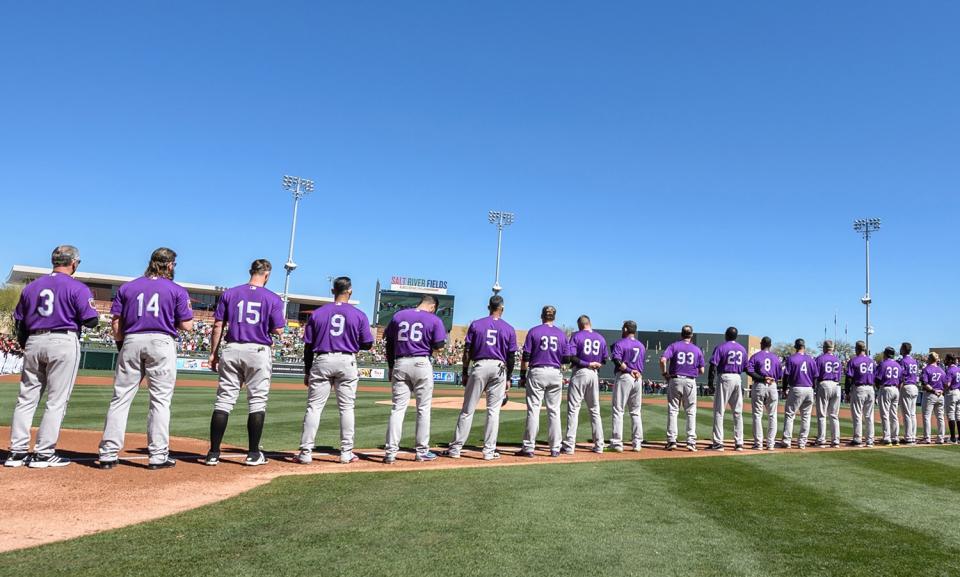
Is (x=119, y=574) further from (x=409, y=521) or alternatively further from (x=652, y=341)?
(x=652, y=341)

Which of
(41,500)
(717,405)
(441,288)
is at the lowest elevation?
(41,500)

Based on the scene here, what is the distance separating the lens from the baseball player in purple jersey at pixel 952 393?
1152 cm

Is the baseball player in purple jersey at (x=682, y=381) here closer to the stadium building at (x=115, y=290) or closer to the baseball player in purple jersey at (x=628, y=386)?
the baseball player in purple jersey at (x=628, y=386)

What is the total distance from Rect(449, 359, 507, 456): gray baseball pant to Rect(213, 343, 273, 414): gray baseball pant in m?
2.34

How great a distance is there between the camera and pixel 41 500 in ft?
13.7

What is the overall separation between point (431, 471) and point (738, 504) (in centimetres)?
284

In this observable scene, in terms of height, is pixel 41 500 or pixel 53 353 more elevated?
pixel 53 353

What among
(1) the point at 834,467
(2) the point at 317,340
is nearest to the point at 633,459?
(1) the point at 834,467

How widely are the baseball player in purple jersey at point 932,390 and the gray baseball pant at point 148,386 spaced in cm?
1296

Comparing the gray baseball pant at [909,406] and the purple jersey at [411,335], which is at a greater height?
the purple jersey at [411,335]

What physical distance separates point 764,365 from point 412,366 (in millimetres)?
6032

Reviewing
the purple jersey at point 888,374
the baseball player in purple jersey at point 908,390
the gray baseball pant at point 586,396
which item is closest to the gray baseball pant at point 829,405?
the purple jersey at point 888,374

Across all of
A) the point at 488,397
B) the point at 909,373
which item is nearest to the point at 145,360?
the point at 488,397

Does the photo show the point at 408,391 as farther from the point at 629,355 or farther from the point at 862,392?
the point at 862,392
